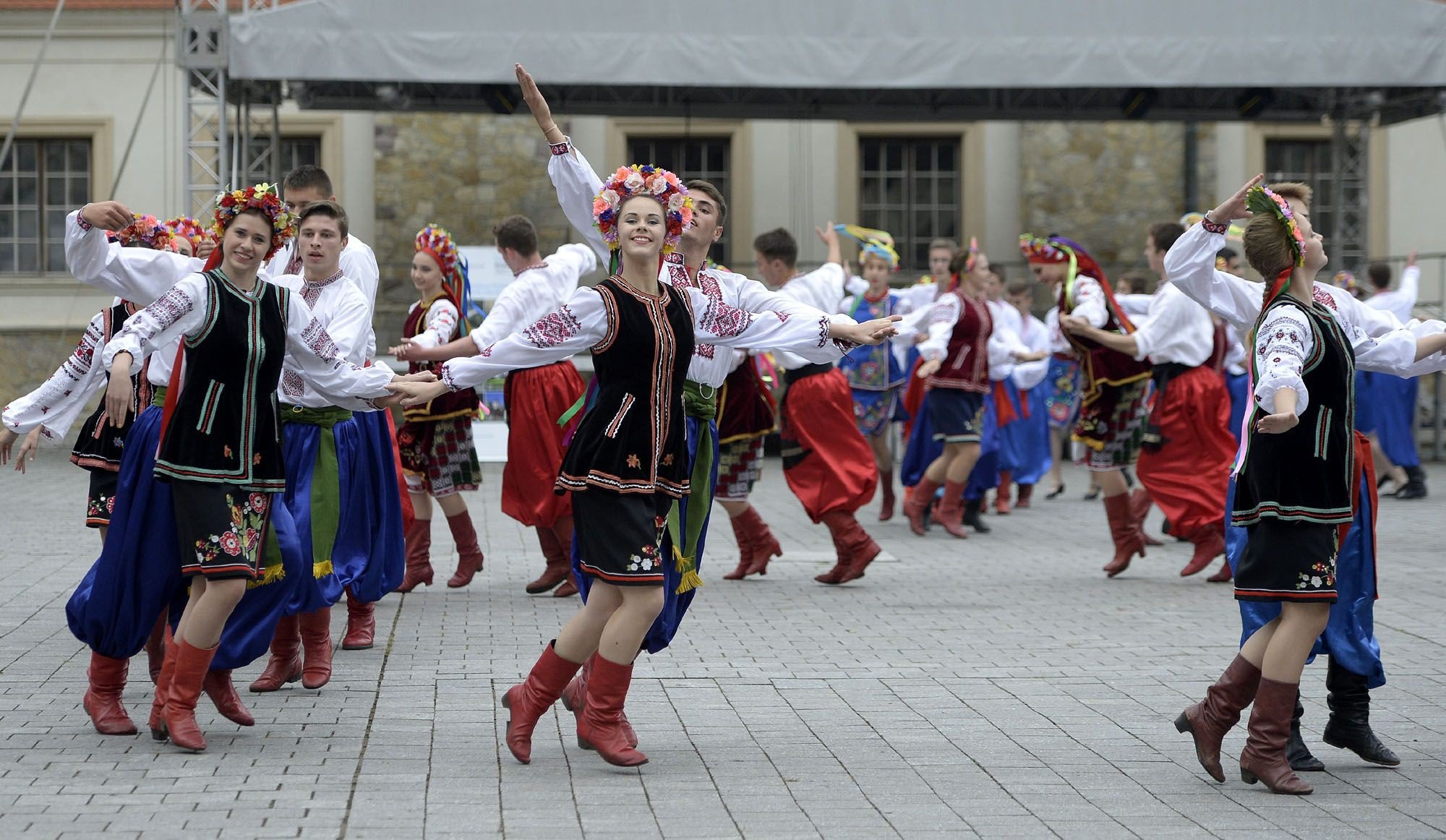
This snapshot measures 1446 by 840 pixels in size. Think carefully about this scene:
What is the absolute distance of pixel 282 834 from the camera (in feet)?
13.0

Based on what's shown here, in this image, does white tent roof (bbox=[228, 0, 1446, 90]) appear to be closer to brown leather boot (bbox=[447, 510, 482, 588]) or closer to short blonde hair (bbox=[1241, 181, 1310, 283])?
brown leather boot (bbox=[447, 510, 482, 588])

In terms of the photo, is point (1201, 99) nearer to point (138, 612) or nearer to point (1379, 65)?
point (1379, 65)

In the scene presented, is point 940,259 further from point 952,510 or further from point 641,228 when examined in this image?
point 641,228

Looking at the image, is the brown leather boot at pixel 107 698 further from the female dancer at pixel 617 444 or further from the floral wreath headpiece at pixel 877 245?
the floral wreath headpiece at pixel 877 245

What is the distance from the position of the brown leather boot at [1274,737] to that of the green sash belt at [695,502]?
1.61 metres

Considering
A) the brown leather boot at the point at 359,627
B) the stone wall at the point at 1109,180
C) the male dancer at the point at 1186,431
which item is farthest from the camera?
the stone wall at the point at 1109,180

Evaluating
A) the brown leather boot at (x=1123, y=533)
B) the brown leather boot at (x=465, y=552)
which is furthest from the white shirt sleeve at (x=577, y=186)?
the brown leather boot at (x=1123, y=533)

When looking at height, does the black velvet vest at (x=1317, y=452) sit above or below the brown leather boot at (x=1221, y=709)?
above

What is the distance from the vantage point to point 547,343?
185 inches

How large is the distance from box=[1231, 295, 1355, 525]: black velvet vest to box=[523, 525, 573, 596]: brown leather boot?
4457mm

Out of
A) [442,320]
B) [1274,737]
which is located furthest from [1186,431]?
[1274,737]

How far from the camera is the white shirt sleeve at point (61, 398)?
500 centimetres

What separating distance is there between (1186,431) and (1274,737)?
15.5ft

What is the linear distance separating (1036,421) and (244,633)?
9.29 m
